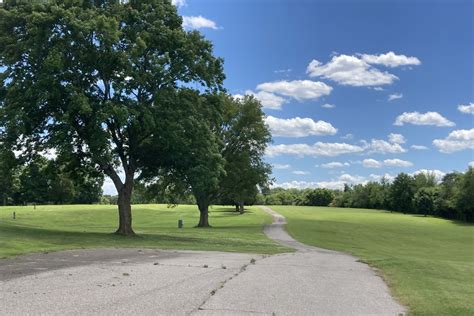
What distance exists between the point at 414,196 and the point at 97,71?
100438 millimetres

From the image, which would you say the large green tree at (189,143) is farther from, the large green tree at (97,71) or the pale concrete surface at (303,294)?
the pale concrete surface at (303,294)

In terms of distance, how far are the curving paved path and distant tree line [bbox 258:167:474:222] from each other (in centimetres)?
4357

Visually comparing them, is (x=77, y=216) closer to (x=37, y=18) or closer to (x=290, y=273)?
(x=37, y=18)

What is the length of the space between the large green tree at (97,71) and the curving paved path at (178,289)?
38.5 feet

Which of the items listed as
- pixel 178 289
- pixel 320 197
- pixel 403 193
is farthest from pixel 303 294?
pixel 320 197

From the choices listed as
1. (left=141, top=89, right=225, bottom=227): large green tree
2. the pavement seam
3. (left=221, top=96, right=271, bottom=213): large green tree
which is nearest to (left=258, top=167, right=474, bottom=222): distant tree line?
(left=221, top=96, right=271, bottom=213): large green tree

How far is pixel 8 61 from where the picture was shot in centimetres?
2569

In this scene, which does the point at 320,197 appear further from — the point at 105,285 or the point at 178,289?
the point at 105,285

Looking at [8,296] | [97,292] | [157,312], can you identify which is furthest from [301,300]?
[8,296]

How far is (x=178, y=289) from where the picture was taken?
10242mm

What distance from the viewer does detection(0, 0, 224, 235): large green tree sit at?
25000 mm

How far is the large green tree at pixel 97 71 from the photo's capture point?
82.0 ft

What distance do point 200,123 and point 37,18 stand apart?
34.7ft

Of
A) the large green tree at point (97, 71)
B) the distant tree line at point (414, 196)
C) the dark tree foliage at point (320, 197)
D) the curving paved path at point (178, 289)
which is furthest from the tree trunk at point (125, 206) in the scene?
the dark tree foliage at point (320, 197)
